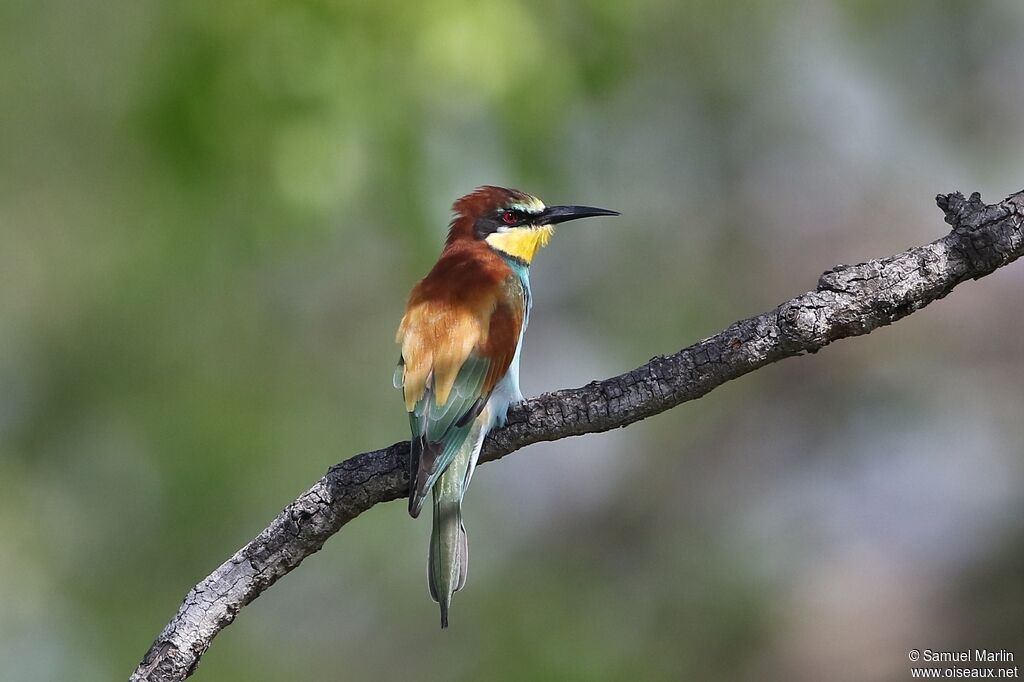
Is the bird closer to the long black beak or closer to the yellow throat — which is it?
the yellow throat

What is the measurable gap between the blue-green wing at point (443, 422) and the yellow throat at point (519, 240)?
0.77 metres

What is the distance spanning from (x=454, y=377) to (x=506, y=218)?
3.11 feet

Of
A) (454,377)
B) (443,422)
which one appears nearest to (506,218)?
(454,377)

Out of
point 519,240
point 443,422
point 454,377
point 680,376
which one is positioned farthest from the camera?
point 519,240

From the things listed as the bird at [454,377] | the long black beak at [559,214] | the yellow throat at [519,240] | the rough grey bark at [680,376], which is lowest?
the rough grey bark at [680,376]

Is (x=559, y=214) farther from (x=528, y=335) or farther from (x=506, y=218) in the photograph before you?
(x=528, y=335)

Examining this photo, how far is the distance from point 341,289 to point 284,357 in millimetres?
495

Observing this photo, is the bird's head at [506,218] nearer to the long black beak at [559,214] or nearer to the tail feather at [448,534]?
the long black beak at [559,214]

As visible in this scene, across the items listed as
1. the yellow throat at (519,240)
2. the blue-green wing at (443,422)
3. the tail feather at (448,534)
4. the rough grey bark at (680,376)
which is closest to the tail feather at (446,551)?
the tail feather at (448,534)

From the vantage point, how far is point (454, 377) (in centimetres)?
306

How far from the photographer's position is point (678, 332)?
611 centimetres

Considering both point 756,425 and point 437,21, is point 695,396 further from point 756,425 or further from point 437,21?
point 756,425

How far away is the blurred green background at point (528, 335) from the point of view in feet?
14.1

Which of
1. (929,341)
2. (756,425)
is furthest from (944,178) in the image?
(756,425)
